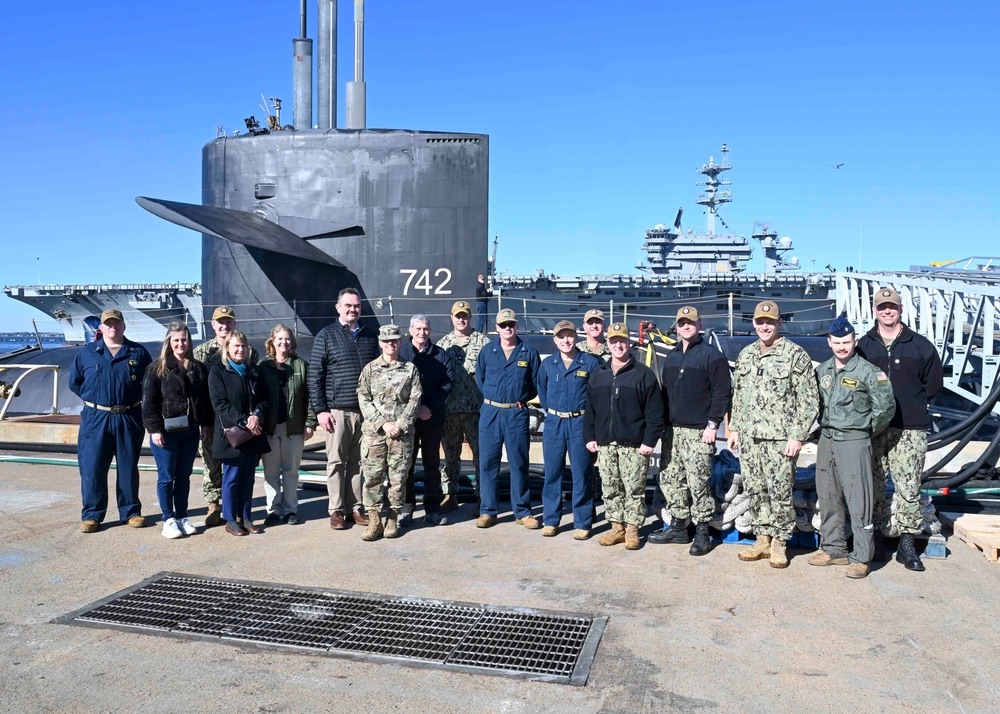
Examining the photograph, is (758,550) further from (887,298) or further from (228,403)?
(228,403)

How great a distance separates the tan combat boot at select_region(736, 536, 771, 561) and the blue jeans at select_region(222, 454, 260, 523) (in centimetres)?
371

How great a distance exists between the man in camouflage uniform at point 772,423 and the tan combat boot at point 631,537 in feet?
2.37

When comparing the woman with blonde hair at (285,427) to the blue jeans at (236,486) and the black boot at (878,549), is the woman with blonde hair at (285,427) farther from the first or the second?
the black boot at (878,549)

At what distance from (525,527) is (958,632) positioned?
317cm

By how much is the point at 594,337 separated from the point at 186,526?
3481 millimetres

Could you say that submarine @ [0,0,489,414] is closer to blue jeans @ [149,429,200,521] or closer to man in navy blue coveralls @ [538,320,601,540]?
blue jeans @ [149,429,200,521]

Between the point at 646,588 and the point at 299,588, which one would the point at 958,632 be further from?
the point at 299,588

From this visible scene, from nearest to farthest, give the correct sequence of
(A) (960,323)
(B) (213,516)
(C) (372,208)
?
1. (B) (213,516)
2. (C) (372,208)
3. (A) (960,323)

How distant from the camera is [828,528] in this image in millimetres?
5484

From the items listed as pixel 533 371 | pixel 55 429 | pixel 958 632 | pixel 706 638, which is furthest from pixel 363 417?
pixel 55 429

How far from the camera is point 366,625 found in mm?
4328

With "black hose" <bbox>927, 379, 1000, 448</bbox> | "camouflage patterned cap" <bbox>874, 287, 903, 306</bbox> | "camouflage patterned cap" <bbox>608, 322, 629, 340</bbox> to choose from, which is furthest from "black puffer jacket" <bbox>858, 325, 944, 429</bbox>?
"camouflage patterned cap" <bbox>608, 322, 629, 340</bbox>

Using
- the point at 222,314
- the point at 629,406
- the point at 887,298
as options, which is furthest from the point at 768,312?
the point at 222,314

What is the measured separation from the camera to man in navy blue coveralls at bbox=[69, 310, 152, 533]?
6348 mm
